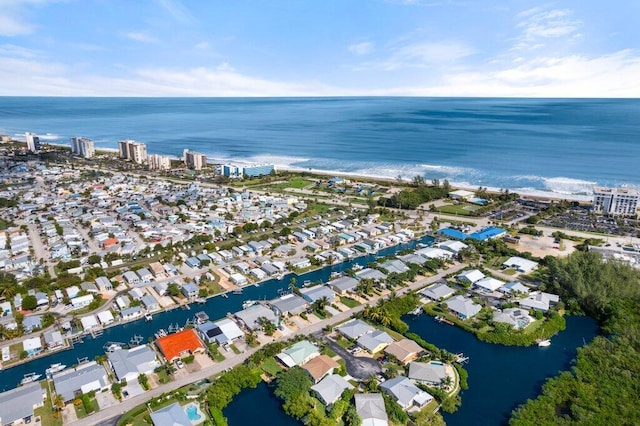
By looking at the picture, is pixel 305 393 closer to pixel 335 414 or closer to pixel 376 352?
pixel 335 414

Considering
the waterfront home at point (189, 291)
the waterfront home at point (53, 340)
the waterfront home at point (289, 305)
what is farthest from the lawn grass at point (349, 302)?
the waterfront home at point (53, 340)

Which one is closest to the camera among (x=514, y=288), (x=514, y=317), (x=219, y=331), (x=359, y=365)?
(x=359, y=365)

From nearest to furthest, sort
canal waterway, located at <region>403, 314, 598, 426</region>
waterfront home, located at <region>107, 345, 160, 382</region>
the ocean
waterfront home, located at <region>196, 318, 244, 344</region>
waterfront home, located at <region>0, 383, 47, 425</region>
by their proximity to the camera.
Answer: waterfront home, located at <region>0, 383, 47, 425</region> < canal waterway, located at <region>403, 314, 598, 426</region> < waterfront home, located at <region>107, 345, 160, 382</region> < waterfront home, located at <region>196, 318, 244, 344</region> < the ocean

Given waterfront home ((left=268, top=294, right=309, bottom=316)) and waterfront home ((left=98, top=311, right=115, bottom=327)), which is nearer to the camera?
waterfront home ((left=98, top=311, right=115, bottom=327))

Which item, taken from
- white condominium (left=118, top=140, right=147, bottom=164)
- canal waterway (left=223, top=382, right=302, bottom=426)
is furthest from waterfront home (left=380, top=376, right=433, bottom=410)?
white condominium (left=118, top=140, right=147, bottom=164)

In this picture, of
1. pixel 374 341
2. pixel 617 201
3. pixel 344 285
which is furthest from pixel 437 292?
pixel 617 201

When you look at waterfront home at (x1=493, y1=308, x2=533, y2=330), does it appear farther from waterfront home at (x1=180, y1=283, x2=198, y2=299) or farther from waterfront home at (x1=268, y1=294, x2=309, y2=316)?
waterfront home at (x1=180, y1=283, x2=198, y2=299)

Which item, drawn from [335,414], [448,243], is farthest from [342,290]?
[448,243]

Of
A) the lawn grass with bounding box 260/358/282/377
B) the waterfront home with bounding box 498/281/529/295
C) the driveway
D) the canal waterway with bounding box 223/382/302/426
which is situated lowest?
the canal waterway with bounding box 223/382/302/426

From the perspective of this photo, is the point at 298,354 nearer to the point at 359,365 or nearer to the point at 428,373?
the point at 359,365
